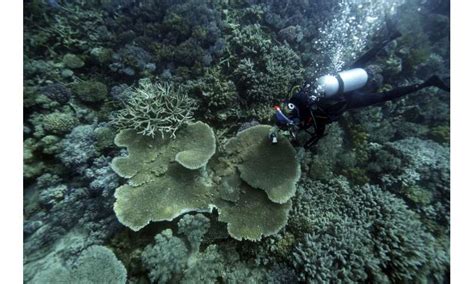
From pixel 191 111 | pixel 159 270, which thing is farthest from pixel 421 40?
pixel 159 270

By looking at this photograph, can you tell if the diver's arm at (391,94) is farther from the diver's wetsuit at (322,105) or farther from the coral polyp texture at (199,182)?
the coral polyp texture at (199,182)

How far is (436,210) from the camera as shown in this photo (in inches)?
167

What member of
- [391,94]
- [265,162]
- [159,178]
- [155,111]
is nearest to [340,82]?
[391,94]

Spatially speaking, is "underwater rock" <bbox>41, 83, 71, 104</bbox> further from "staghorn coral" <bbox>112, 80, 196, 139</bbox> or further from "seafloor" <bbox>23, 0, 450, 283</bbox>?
"staghorn coral" <bbox>112, 80, 196, 139</bbox>

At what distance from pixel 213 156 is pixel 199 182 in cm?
57

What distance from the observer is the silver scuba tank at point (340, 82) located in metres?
3.86

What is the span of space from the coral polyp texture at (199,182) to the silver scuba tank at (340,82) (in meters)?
1.10

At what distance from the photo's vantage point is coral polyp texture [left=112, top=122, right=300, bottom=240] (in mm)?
3697

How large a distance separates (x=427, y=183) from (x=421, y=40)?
12.8 feet

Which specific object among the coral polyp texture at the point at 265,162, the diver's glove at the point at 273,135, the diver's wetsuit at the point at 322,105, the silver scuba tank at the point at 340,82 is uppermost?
the silver scuba tank at the point at 340,82

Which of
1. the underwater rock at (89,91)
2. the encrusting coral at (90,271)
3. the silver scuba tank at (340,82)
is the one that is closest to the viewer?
the encrusting coral at (90,271)

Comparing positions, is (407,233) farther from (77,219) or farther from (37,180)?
(37,180)

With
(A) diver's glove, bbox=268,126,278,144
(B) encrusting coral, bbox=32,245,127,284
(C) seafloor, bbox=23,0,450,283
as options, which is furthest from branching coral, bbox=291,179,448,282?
(B) encrusting coral, bbox=32,245,127,284

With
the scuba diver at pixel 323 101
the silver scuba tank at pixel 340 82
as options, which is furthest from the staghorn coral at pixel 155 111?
the silver scuba tank at pixel 340 82
